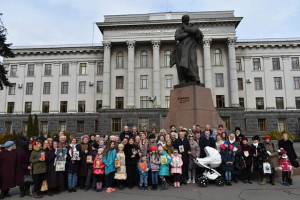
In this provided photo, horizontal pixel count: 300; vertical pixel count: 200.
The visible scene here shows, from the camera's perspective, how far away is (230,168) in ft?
24.8

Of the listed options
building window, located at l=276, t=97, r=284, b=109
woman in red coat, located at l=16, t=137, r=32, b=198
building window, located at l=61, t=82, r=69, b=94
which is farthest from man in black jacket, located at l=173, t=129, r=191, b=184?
building window, located at l=61, t=82, r=69, b=94

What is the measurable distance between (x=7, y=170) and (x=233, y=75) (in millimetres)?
37660

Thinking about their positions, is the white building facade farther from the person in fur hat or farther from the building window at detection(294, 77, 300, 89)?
the person in fur hat

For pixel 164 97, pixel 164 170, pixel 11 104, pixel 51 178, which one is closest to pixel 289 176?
pixel 164 170

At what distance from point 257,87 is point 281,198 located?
39.7m

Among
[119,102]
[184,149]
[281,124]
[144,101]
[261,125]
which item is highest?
[144,101]

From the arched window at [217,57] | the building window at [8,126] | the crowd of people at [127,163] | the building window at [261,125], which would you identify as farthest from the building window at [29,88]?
the crowd of people at [127,163]

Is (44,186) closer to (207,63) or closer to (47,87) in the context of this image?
(207,63)

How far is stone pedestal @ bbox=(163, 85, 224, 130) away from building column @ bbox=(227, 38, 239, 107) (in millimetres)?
30239

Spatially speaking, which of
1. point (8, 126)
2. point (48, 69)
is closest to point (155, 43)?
point (48, 69)

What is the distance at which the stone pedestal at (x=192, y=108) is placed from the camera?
33.8 ft

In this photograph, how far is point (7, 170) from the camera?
7098 mm

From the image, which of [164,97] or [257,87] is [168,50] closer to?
[164,97]

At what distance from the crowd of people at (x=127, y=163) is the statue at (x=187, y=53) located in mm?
3592
